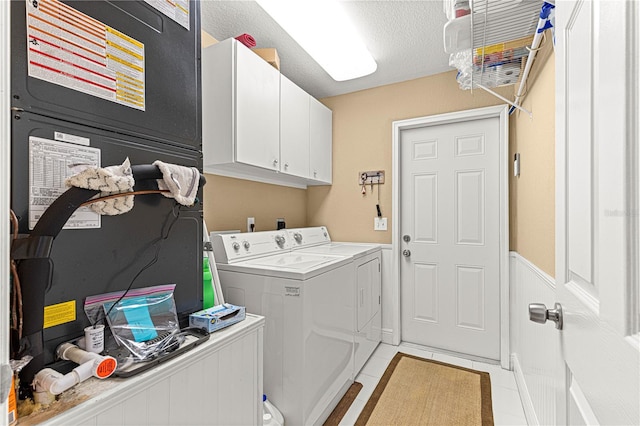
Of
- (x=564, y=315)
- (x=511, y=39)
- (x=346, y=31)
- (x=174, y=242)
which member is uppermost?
→ (x=346, y=31)

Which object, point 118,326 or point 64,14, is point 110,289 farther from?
point 64,14

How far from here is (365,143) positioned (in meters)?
2.98

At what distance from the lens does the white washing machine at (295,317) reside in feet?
5.04

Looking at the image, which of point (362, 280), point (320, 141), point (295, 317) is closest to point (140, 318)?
→ point (295, 317)

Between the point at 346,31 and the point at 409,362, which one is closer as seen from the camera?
the point at 346,31

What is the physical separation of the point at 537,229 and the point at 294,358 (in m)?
1.46

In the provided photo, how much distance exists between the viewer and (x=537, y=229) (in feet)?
5.15

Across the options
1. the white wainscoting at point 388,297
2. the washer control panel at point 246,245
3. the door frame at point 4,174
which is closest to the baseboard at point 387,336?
the white wainscoting at point 388,297

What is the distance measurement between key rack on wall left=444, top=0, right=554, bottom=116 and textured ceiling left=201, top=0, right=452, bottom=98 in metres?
0.41

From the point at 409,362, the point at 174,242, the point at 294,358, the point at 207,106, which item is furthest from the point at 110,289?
the point at 409,362

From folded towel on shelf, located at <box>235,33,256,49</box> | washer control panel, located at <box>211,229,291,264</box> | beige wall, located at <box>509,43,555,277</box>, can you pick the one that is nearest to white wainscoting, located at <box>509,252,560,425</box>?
beige wall, located at <box>509,43,555,277</box>

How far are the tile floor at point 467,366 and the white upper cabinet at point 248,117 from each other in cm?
169

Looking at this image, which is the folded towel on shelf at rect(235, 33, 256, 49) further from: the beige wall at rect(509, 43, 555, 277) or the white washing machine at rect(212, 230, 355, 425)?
the beige wall at rect(509, 43, 555, 277)

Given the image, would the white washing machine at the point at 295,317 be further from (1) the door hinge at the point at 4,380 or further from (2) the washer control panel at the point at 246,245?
(1) the door hinge at the point at 4,380
